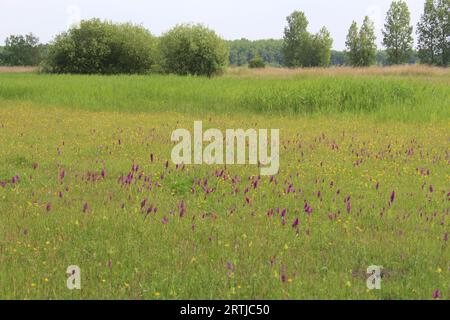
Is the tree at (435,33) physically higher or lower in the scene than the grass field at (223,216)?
A: higher

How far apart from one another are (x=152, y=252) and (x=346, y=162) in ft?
20.1

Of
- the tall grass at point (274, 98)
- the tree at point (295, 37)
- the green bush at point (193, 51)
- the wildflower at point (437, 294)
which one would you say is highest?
the tree at point (295, 37)

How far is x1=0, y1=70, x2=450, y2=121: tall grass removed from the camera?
19.3 meters

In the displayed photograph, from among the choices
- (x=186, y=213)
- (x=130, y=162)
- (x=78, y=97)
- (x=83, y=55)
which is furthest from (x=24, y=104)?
(x=83, y=55)

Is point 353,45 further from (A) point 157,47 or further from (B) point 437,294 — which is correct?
(B) point 437,294

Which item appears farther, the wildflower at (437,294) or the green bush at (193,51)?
the green bush at (193,51)

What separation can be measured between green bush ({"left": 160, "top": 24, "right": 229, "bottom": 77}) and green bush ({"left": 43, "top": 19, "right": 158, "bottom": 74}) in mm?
3113

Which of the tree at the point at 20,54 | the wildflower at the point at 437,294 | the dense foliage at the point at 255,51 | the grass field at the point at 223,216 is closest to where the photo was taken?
the wildflower at the point at 437,294

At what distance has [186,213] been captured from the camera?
7137 mm

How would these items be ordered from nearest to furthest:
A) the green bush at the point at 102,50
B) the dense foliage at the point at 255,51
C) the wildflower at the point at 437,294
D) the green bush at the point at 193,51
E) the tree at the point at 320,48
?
the wildflower at the point at 437,294 → the green bush at the point at 193,51 → the green bush at the point at 102,50 → the tree at the point at 320,48 → the dense foliage at the point at 255,51

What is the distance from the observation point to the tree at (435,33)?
65.3 meters

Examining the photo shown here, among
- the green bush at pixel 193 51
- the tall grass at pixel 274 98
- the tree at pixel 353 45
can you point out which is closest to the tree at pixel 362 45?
the tree at pixel 353 45

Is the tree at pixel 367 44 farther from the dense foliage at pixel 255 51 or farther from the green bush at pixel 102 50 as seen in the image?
the dense foliage at pixel 255 51

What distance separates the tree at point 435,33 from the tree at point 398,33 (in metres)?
1.56
